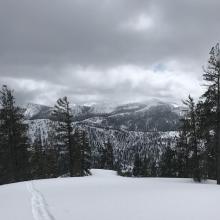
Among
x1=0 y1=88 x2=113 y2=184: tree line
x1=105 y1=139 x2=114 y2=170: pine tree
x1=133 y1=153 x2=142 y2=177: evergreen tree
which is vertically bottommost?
Result: x1=133 y1=153 x2=142 y2=177: evergreen tree

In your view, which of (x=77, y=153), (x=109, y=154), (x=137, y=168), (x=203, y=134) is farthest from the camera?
(x=137, y=168)

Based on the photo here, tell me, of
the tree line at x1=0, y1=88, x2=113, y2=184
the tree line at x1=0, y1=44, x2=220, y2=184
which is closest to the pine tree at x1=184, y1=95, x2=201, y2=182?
the tree line at x1=0, y1=44, x2=220, y2=184

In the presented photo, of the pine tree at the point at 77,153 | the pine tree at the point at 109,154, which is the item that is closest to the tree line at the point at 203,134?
the pine tree at the point at 77,153

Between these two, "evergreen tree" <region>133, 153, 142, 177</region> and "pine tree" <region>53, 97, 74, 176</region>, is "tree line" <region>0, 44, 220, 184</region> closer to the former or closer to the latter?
"pine tree" <region>53, 97, 74, 176</region>

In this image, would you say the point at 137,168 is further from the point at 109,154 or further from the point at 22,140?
the point at 22,140

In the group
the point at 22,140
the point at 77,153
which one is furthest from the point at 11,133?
the point at 77,153

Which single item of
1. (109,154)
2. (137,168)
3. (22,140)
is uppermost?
(22,140)

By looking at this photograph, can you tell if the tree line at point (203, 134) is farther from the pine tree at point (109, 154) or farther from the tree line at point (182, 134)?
the pine tree at point (109, 154)

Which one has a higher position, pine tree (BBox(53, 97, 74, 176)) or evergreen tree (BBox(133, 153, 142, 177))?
pine tree (BBox(53, 97, 74, 176))

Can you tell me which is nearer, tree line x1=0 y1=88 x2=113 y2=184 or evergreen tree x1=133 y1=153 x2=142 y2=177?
tree line x1=0 y1=88 x2=113 y2=184

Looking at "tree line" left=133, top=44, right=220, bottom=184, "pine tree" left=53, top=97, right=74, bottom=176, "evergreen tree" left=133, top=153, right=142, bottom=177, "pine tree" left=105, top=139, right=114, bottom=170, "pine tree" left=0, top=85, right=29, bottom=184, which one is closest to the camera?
"tree line" left=133, top=44, right=220, bottom=184

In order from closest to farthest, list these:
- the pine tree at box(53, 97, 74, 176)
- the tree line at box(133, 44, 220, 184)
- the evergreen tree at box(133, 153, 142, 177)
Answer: the tree line at box(133, 44, 220, 184) → the pine tree at box(53, 97, 74, 176) → the evergreen tree at box(133, 153, 142, 177)

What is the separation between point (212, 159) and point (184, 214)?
2923 cm

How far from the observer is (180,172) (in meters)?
53.9
